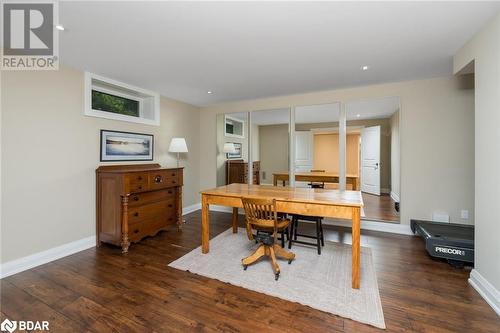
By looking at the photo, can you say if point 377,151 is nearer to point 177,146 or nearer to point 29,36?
point 177,146

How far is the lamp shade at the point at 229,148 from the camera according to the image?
16.8 ft

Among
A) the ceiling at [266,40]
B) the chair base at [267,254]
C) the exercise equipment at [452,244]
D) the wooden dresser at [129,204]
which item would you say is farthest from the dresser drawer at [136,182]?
the exercise equipment at [452,244]

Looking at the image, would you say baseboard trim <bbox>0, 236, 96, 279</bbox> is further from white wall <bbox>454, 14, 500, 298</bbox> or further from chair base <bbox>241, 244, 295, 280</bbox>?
white wall <bbox>454, 14, 500, 298</bbox>

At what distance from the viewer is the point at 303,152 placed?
14.9 feet

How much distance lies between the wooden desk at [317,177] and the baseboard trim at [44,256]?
130 inches

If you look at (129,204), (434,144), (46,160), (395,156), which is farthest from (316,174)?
(46,160)

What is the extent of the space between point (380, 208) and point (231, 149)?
3.34 m

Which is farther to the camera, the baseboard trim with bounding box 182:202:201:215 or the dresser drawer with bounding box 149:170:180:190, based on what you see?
the baseboard trim with bounding box 182:202:201:215

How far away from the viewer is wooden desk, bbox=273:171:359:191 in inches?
168

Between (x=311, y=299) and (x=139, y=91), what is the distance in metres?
3.94

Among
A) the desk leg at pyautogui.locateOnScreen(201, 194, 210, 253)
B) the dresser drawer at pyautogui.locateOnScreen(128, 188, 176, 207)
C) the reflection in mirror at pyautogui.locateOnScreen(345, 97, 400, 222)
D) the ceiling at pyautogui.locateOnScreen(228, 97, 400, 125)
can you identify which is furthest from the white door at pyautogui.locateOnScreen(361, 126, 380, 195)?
the dresser drawer at pyautogui.locateOnScreen(128, 188, 176, 207)

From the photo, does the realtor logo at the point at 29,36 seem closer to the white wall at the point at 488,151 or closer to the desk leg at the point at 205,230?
the desk leg at the point at 205,230

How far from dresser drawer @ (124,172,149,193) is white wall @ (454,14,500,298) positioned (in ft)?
12.6

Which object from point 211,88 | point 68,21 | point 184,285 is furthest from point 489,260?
point 68,21
